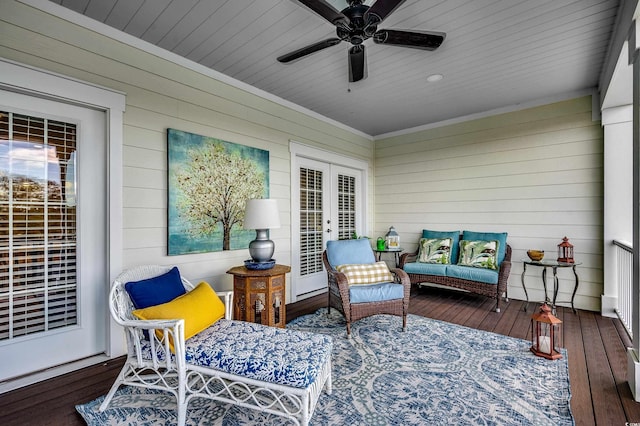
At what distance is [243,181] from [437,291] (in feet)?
10.8

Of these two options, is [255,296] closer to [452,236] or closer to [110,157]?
[110,157]

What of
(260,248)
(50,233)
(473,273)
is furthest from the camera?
(473,273)

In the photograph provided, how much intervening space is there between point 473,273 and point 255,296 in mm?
2721

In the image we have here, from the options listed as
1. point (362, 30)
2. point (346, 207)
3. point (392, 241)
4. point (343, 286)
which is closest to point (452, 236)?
point (392, 241)

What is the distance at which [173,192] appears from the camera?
282 cm

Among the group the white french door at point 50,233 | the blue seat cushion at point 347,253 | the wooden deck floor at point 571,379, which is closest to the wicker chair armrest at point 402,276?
the blue seat cushion at point 347,253

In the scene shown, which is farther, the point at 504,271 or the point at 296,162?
the point at 296,162

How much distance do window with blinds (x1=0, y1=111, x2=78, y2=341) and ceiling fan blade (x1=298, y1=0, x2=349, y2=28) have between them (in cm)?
207

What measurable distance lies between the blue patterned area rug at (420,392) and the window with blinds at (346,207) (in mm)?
2524

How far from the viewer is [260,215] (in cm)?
283

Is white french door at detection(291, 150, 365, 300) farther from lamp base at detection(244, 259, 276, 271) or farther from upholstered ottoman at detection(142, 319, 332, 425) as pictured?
upholstered ottoman at detection(142, 319, 332, 425)

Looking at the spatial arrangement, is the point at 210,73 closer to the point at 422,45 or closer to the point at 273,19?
the point at 273,19

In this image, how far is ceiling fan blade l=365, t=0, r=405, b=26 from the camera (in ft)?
5.78

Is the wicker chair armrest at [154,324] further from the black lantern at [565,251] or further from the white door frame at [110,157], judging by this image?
the black lantern at [565,251]
